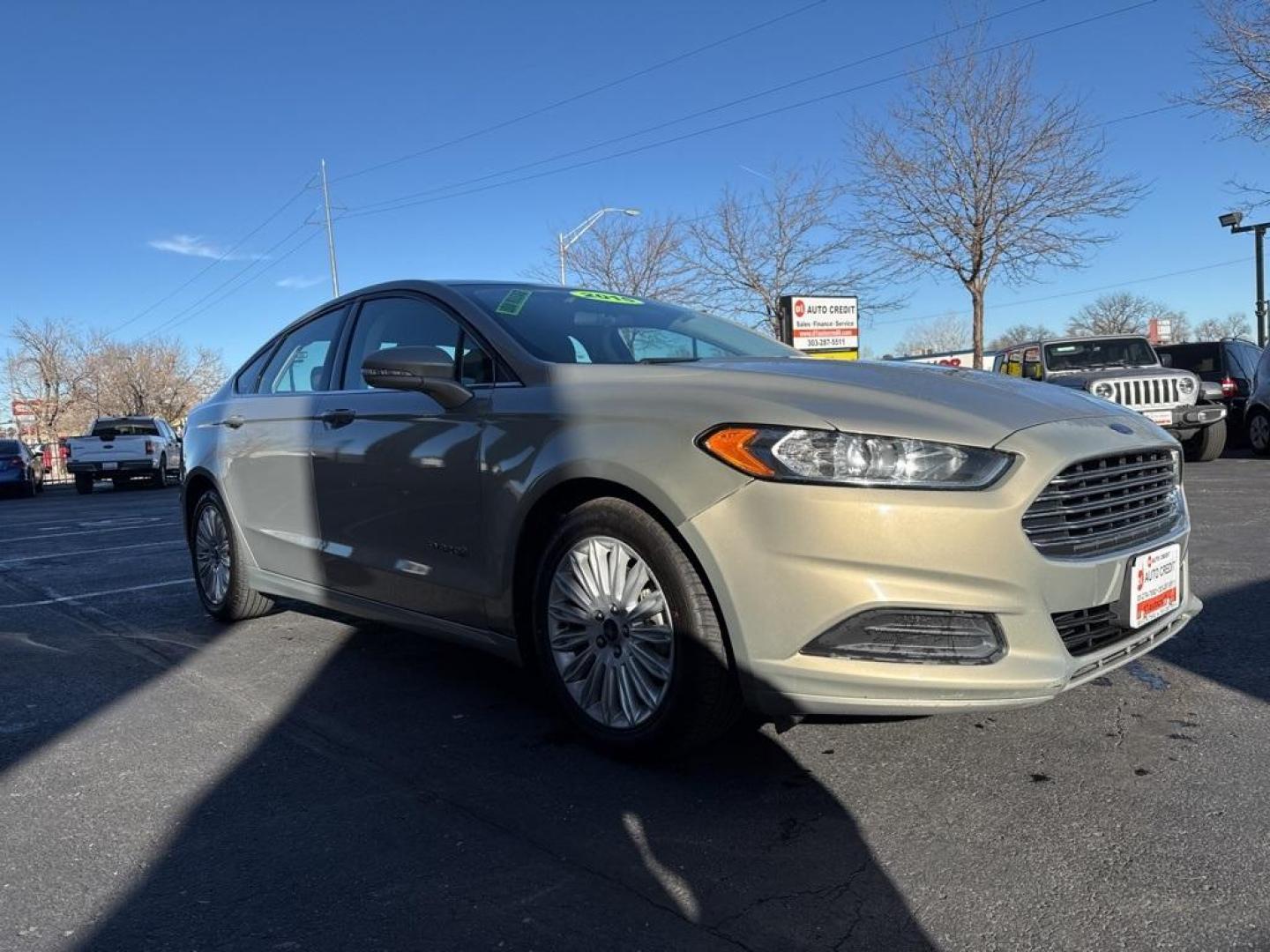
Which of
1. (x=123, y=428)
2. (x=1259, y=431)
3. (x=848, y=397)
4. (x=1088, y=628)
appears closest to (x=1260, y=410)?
(x=1259, y=431)

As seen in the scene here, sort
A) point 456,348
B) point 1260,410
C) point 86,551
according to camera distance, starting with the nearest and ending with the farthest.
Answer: point 456,348 → point 86,551 → point 1260,410

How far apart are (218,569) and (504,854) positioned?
3444mm

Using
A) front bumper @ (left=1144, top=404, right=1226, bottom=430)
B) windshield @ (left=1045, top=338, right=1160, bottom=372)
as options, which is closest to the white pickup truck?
windshield @ (left=1045, top=338, right=1160, bottom=372)

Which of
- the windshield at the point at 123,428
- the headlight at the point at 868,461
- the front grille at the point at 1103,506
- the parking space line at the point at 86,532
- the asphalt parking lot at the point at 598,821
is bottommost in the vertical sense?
the asphalt parking lot at the point at 598,821

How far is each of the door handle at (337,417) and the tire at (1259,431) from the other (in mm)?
13232

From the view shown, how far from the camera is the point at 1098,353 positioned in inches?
527

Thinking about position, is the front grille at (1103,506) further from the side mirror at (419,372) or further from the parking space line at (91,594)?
the parking space line at (91,594)

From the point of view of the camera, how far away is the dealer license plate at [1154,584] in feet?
9.08

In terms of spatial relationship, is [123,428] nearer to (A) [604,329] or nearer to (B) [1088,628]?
(A) [604,329]

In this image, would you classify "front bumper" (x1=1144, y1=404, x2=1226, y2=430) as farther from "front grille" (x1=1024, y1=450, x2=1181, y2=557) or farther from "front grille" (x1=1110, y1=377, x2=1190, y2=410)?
"front grille" (x1=1024, y1=450, x2=1181, y2=557)

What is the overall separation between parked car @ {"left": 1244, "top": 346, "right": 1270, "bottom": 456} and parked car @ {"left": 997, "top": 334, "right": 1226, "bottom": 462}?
2.71ft

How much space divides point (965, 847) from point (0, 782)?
9.85ft

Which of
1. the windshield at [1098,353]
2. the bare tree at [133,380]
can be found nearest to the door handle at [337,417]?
the windshield at [1098,353]

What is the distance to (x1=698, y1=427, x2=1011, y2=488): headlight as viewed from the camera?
8.24 ft
